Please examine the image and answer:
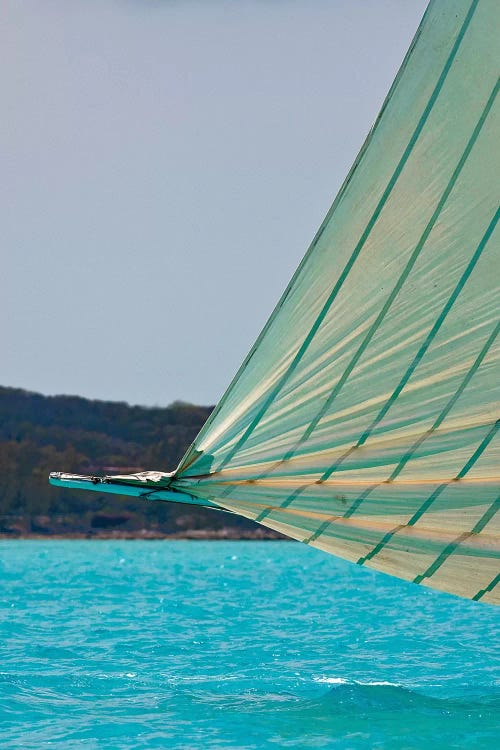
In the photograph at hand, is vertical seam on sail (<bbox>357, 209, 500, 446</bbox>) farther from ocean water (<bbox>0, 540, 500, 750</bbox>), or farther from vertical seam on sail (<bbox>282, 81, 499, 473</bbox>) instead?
ocean water (<bbox>0, 540, 500, 750</bbox>)

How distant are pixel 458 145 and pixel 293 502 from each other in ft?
11.0

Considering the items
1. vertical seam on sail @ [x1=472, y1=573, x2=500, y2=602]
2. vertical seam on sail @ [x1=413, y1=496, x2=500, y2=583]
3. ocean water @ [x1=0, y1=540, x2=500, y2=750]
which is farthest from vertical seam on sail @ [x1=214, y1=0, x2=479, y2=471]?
ocean water @ [x1=0, y1=540, x2=500, y2=750]

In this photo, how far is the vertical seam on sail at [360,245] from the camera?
931 cm

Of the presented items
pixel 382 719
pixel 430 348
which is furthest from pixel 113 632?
pixel 430 348

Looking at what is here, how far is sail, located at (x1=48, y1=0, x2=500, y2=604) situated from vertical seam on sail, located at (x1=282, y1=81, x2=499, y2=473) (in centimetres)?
1

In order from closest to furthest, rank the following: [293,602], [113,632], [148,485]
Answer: [148,485] → [113,632] → [293,602]

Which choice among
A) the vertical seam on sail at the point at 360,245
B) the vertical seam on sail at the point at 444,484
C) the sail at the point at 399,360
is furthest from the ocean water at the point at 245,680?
the vertical seam on sail at the point at 360,245

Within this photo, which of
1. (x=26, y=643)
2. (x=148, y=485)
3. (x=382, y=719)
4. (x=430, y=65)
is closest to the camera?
(x=430, y=65)

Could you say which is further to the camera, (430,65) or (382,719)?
(382,719)

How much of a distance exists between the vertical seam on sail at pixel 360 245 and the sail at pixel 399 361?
0.04 feet

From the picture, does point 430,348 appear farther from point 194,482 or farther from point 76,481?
point 76,481

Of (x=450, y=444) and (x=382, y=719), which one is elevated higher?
(x=450, y=444)

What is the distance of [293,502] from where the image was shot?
31.9 feet

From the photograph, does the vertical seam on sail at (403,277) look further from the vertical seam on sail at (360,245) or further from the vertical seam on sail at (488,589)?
the vertical seam on sail at (488,589)
